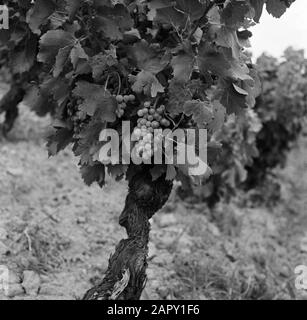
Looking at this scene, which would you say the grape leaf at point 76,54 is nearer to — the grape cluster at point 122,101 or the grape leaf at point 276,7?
the grape cluster at point 122,101

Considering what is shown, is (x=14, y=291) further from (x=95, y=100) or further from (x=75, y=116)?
(x=95, y=100)

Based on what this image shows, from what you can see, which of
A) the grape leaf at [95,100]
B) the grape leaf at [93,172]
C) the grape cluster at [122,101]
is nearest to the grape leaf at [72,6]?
the grape leaf at [95,100]

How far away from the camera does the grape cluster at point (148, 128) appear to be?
2734 millimetres

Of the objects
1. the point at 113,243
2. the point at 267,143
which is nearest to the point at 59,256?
the point at 113,243

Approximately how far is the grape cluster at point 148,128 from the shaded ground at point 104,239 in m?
1.36

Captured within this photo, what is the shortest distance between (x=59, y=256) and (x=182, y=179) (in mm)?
1467

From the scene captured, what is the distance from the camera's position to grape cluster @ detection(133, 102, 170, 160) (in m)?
2.73

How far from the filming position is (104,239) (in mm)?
4605

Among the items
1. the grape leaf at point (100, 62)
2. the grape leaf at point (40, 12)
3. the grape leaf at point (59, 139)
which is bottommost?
the grape leaf at point (59, 139)

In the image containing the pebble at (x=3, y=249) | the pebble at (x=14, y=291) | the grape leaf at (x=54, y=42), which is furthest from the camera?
the pebble at (x=3, y=249)

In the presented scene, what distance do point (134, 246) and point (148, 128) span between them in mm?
680

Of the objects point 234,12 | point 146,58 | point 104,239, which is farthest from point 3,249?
point 234,12

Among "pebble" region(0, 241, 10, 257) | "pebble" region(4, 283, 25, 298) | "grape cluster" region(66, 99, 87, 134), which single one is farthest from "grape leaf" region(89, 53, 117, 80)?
"pebble" region(0, 241, 10, 257)

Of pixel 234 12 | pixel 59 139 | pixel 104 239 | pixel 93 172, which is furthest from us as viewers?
pixel 104 239
